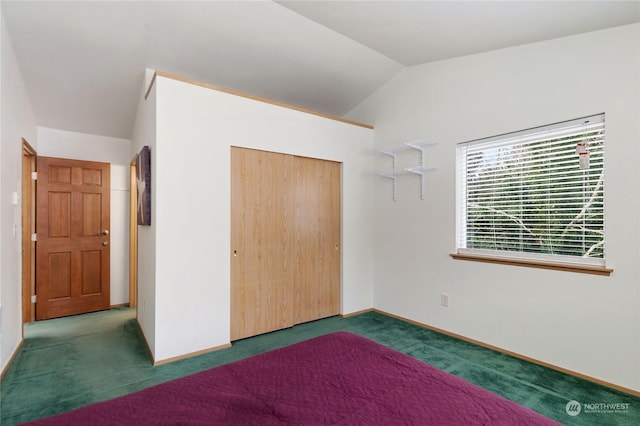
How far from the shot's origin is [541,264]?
2.71 meters

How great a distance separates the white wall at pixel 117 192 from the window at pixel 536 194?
14.4 feet

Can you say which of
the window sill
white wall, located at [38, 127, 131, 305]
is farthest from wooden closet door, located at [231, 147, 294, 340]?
white wall, located at [38, 127, 131, 305]

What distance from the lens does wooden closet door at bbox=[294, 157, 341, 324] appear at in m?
3.73

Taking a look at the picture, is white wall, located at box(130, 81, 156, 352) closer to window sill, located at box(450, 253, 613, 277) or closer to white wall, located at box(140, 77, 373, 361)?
white wall, located at box(140, 77, 373, 361)

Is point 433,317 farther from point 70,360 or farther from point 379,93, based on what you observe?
point 70,360

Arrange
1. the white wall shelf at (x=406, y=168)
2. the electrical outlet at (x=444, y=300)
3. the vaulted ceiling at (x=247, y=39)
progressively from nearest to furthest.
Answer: the vaulted ceiling at (x=247, y=39) → the electrical outlet at (x=444, y=300) → the white wall shelf at (x=406, y=168)

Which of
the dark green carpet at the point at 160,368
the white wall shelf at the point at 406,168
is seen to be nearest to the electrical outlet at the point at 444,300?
the dark green carpet at the point at 160,368

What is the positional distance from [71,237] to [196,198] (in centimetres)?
238

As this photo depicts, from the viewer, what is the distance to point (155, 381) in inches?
95.1

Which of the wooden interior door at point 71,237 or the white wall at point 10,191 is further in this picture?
the wooden interior door at point 71,237

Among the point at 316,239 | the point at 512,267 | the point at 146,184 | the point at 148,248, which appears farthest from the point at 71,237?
the point at 512,267

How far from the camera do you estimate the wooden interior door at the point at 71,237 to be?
3887mm

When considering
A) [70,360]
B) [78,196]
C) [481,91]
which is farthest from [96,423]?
[78,196]

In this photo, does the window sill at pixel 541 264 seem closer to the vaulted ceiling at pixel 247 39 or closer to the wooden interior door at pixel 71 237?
the vaulted ceiling at pixel 247 39
